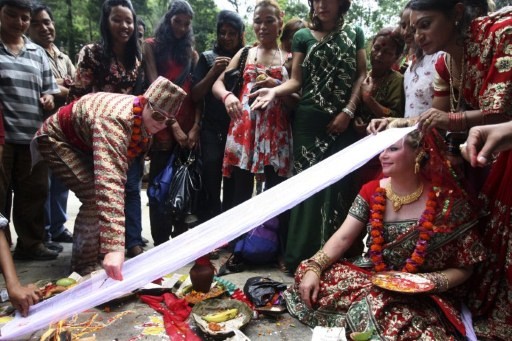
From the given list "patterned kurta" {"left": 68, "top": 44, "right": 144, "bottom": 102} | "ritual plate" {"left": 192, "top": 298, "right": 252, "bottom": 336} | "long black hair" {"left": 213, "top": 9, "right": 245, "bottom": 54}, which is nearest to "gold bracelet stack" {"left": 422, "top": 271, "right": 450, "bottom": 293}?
"ritual plate" {"left": 192, "top": 298, "right": 252, "bottom": 336}

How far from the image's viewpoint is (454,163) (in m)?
2.12

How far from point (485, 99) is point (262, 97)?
1.33 m

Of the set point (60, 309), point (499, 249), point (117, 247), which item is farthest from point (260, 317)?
point (499, 249)

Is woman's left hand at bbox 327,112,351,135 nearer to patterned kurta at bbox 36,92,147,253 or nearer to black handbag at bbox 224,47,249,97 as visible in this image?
black handbag at bbox 224,47,249,97

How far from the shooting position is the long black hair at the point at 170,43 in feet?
10.6

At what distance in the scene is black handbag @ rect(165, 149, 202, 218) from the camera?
3.01 m

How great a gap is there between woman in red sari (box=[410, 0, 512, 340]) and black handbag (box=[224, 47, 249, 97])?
1.40 meters

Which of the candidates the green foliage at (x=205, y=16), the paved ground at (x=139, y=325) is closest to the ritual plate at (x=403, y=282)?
the paved ground at (x=139, y=325)

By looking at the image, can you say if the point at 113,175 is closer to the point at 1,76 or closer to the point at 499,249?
the point at 1,76

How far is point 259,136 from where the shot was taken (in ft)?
9.49

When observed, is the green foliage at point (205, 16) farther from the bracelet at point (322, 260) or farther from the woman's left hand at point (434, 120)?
the woman's left hand at point (434, 120)

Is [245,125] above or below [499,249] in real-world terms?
above

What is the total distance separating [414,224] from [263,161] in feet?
3.80

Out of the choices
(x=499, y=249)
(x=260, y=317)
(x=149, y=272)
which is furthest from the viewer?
(x=260, y=317)
